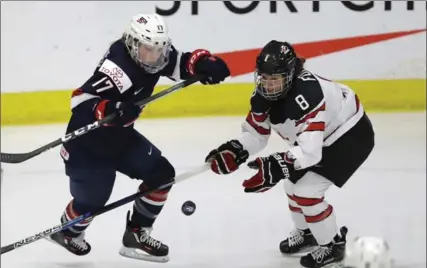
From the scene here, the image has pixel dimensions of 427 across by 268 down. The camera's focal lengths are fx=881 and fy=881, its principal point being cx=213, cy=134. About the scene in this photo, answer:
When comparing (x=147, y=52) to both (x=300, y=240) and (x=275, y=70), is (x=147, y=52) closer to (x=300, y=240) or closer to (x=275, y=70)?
(x=275, y=70)


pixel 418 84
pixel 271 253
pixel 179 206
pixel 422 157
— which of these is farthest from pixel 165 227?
pixel 418 84

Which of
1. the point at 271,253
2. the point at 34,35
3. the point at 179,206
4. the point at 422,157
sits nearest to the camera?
the point at 271,253

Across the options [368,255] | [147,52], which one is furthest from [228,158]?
[368,255]

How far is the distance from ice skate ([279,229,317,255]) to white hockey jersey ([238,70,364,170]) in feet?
1.25

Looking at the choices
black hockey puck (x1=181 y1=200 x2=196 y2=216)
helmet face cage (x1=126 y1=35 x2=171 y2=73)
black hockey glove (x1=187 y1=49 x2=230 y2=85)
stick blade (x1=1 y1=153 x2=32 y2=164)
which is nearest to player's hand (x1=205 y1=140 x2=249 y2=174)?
black hockey glove (x1=187 y1=49 x2=230 y2=85)

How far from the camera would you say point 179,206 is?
3580 mm

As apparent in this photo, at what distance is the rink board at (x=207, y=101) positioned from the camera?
4.68 metres

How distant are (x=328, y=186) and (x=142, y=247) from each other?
27.1 inches

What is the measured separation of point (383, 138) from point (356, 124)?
5.31 feet

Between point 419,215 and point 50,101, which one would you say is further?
point 50,101

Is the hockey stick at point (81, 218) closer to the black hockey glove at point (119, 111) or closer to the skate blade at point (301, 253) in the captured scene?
the black hockey glove at point (119, 111)

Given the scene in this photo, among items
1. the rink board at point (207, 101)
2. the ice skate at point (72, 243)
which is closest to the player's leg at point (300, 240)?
the ice skate at point (72, 243)

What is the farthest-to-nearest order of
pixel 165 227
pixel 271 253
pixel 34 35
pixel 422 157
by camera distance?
pixel 34 35 → pixel 422 157 → pixel 165 227 → pixel 271 253

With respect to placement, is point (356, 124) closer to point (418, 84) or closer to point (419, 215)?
point (419, 215)
